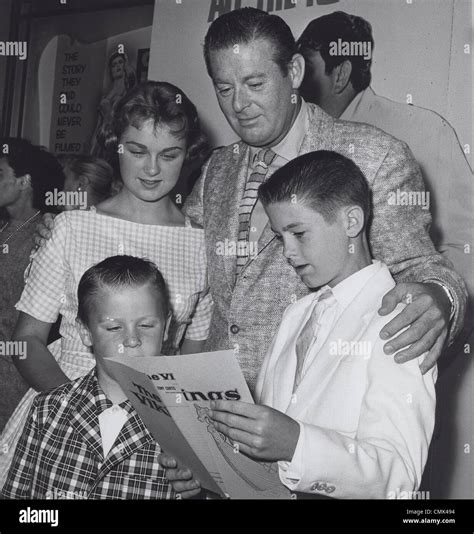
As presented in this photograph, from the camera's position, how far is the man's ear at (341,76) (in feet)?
7.12

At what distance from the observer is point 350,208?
127 centimetres

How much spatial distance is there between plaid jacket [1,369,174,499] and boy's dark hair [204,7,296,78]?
67 cm

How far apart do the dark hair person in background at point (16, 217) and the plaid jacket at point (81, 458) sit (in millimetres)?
461

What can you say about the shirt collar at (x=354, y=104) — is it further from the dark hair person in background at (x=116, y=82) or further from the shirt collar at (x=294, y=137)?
the dark hair person in background at (x=116, y=82)

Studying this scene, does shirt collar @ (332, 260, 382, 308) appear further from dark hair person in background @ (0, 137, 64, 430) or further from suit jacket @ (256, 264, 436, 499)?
dark hair person in background @ (0, 137, 64, 430)

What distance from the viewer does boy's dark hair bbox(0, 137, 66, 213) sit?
2.04 m

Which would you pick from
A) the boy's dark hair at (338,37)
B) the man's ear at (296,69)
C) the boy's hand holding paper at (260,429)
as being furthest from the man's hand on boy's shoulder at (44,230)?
the boy's dark hair at (338,37)

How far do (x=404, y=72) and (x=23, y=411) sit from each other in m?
1.29

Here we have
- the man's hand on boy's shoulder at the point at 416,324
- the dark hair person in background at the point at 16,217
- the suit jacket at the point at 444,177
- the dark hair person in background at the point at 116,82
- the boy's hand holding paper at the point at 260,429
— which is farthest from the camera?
the dark hair person in background at the point at 116,82

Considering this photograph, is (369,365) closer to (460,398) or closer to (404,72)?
(460,398)

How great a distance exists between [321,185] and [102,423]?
1.82 ft

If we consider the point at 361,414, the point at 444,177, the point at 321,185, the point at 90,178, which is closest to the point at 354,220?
the point at 321,185

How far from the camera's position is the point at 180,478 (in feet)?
4.17
